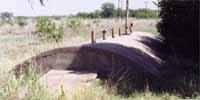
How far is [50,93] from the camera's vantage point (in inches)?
331

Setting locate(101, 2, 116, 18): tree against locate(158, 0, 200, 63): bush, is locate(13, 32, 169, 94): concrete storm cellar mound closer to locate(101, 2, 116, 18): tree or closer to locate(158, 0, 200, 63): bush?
locate(158, 0, 200, 63): bush

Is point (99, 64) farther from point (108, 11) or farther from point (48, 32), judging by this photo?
point (108, 11)

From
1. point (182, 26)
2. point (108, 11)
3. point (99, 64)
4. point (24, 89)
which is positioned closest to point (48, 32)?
point (182, 26)

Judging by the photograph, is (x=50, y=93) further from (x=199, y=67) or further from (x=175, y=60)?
(x=175, y=60)

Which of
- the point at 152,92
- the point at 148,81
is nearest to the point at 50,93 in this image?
the point at 152,92

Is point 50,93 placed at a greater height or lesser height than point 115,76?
greater

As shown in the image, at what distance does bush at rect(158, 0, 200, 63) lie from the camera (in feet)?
63.7

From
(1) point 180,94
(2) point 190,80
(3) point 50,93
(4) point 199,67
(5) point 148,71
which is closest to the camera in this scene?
(3) point 50,93

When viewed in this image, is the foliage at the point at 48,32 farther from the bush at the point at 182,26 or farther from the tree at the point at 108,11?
the tree at the point at 108,11

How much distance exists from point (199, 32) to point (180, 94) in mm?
5731

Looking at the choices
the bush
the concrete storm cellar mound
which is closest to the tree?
the bush

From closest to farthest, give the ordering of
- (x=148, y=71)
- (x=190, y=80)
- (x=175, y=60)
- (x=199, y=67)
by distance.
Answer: (x=190, y=80) < (x=148, y=71) < (x=199, y=67) < (x=175, y=60)

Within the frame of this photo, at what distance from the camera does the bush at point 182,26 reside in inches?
765

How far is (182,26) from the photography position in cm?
2023
